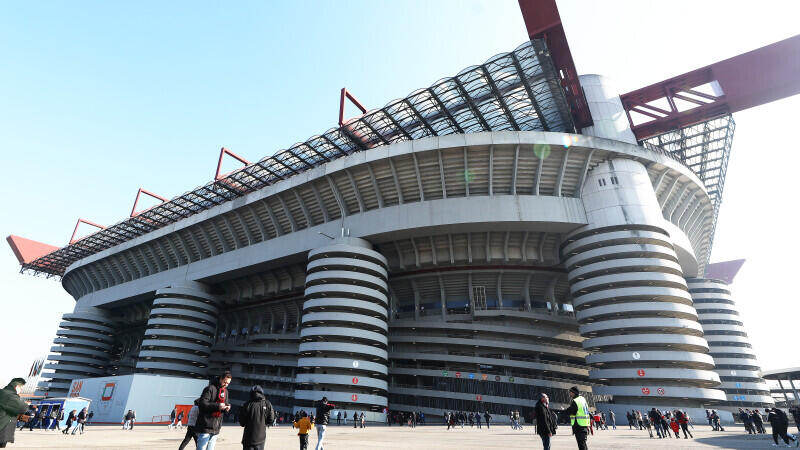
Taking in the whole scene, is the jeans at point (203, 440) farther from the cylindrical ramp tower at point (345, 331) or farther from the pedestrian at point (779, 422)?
the cylindrical ramp tower at point (345, 331)

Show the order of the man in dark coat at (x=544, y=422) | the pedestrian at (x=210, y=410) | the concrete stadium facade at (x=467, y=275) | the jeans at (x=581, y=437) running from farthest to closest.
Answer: the concrete stadium facade at (x=467, y=275) → the man in dark coat at (x=544, y=422) → the jeans at (x=581, y=437) → the pedestrian at (x=210, y=410)

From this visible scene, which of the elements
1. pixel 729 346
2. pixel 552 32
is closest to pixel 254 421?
pixel 552 32

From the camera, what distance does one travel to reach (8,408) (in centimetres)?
646

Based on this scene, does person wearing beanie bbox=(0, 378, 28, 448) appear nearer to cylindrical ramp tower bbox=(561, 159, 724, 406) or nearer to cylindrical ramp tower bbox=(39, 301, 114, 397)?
cylindrical ramp tower bbox=(561, 159, 724, 406)

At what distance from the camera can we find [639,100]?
4578 cm

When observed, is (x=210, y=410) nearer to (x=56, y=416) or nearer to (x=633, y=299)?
(x=56, y=416)

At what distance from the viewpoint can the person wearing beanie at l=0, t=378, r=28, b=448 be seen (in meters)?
6.43

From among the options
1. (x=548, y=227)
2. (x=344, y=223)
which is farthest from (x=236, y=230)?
(x=548, y=227)

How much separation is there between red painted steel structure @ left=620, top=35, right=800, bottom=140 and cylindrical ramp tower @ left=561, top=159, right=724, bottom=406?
8403 mm

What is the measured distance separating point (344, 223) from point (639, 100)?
36.5 meters

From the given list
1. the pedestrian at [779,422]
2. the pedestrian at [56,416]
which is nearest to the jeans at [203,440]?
the pedestrian at [779,422]

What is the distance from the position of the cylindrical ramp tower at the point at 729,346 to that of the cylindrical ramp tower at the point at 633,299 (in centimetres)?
2191

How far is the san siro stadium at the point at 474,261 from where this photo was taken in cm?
3528

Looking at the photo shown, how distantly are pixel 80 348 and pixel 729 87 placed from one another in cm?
9577
